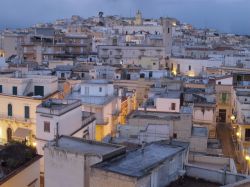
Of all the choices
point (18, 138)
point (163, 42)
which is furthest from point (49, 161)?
point (163, 42)

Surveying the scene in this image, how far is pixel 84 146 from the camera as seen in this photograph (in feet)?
49.6

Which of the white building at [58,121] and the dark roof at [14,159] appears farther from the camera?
the white building at [58,121]

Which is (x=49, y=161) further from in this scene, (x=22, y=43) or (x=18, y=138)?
(x=22, y=43)

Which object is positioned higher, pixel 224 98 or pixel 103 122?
pixel 224 98

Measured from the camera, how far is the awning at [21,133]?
28.5 metres

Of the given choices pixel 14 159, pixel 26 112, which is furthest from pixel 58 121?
pixel 14 159

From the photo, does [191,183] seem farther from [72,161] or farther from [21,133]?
[21,133]

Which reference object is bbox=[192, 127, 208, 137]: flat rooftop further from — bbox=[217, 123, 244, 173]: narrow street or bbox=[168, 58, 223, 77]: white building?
bbox=[168, 58, 223, 77]: white building

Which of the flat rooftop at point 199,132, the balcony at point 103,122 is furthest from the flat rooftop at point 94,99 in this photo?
the flat rooftop at point 199,132

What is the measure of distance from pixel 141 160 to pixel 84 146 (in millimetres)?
3004

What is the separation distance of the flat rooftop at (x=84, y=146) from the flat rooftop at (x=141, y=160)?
0.66 m

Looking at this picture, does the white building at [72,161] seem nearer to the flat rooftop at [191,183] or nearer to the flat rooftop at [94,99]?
the flat rooftop at [191,183]

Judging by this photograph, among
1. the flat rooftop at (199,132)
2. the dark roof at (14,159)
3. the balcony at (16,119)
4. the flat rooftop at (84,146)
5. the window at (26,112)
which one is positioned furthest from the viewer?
the window at (26,112)

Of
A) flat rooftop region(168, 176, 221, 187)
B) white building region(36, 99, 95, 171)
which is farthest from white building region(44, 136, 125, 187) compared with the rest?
white building region(36, 99, 95, 171)
